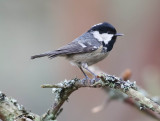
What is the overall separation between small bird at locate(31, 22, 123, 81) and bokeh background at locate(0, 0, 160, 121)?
921mm

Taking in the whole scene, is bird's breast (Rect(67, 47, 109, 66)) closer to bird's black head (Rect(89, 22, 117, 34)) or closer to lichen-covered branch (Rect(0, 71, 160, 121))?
bird's black head (Rect(89, 22, 117, 34))

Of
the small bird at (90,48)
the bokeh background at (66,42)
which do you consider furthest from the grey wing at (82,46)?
the bokeh background at (66,42)

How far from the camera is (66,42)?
173 inches

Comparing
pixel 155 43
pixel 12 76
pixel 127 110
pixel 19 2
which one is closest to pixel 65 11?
pixel 19 2

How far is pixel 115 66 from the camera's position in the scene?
12.9 ft

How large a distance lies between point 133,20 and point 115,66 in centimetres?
71

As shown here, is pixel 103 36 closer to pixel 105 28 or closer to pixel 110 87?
pixel 105 28

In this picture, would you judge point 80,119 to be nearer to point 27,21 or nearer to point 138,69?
point 138,69

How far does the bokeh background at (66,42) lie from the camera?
373 cm

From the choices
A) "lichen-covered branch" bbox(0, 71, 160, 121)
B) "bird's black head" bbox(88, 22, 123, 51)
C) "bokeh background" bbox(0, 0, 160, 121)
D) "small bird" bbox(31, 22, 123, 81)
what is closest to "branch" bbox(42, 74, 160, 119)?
"lichen-covered branch" bbox(0, 71, 160, 121)

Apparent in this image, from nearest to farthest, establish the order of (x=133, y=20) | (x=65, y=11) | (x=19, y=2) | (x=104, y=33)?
(x=104, y=33)
(x=133, y=20)
(x=65, y=11)
(x=19, y=2)

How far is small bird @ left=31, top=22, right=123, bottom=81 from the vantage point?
237 centimetres

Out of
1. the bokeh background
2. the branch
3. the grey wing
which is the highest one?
the bokeh background

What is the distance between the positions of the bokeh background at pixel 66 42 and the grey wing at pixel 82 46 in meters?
0.94
